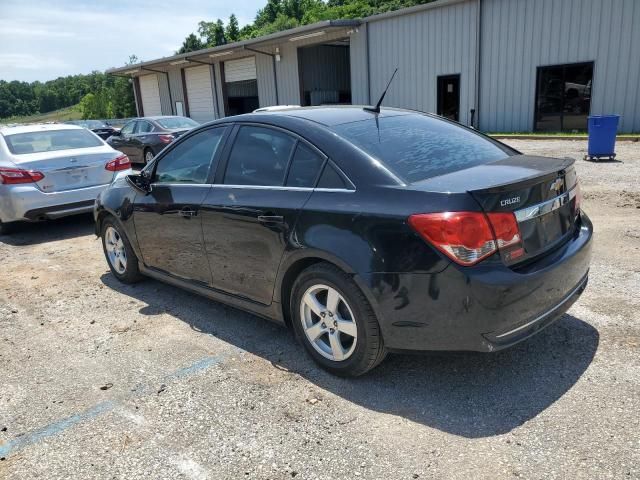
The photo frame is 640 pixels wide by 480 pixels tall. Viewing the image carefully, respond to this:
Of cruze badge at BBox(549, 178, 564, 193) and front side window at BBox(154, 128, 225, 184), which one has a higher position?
front side window at BBox(154, 128, 225, 184)

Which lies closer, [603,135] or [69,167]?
[69,167]

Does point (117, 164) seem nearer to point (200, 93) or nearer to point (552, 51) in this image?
point (552, 51)

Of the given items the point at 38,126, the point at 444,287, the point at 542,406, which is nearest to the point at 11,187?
the point at 38,126

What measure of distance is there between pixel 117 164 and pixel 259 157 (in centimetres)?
494

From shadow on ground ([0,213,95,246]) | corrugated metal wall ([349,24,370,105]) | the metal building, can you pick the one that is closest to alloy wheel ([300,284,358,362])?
shadow on ground ([0,213,95,246])

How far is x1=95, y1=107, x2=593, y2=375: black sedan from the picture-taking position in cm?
269

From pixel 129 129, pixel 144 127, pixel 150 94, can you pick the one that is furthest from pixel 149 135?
pixel 150 94

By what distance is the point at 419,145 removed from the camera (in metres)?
3.45

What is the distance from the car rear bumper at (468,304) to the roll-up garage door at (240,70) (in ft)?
86.0

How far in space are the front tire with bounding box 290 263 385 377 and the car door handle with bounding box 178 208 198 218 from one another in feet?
3.93

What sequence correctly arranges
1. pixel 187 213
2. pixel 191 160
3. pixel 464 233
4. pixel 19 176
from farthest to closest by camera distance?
pixel 19 176 < pixel 191 160 < pixel 187 213 < pixel 464 233

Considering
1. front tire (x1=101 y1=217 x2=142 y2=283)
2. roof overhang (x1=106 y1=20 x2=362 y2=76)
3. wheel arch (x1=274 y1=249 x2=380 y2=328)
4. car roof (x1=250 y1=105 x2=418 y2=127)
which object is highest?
roof overhang (x1=106 y1=20 x2=362 y2=76)

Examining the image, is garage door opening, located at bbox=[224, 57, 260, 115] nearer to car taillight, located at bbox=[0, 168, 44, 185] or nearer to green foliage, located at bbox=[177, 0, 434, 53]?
car taillight, located at bbox=[0, 168, 44, 185]

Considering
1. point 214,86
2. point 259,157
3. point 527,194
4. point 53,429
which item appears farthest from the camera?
point 214,86
